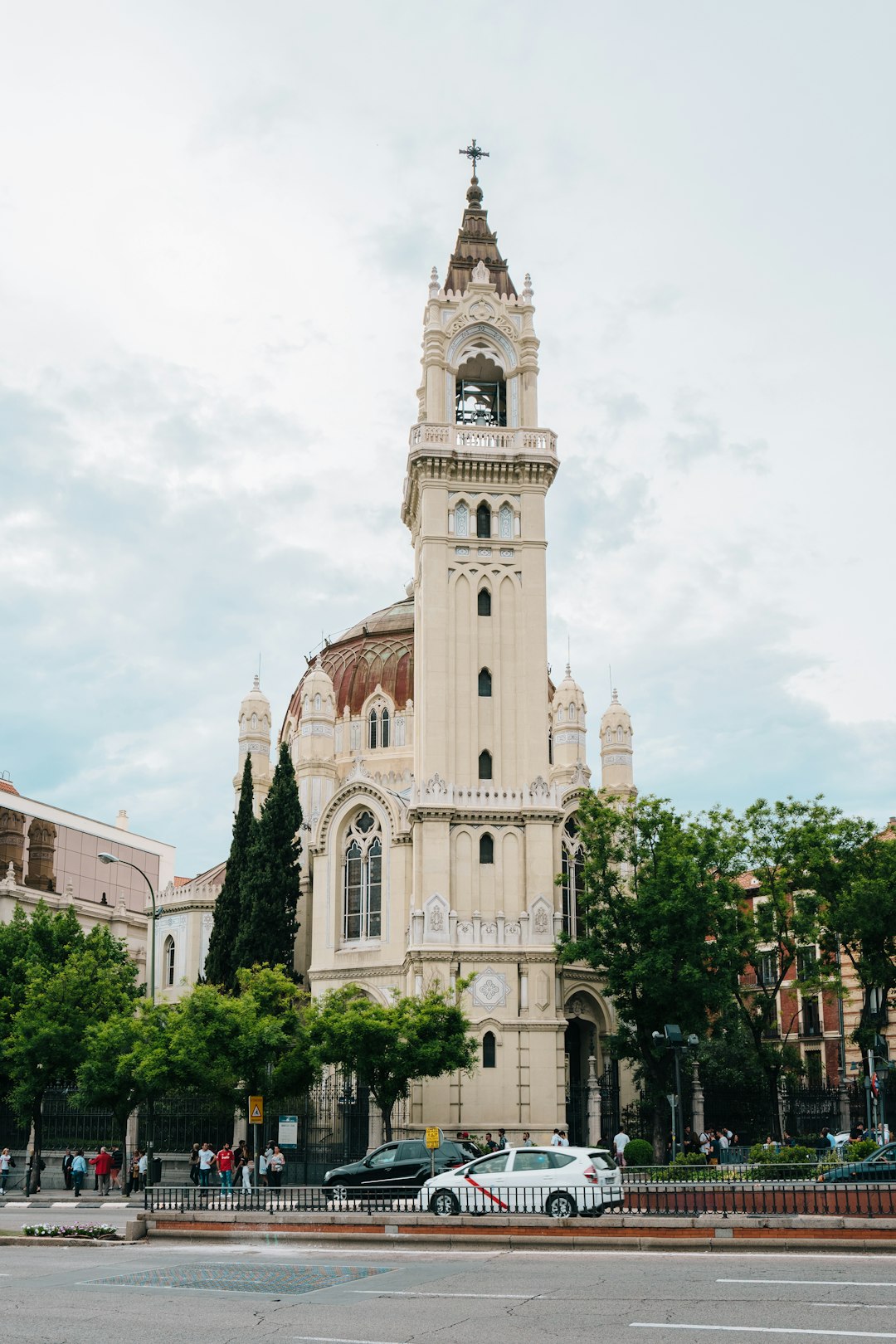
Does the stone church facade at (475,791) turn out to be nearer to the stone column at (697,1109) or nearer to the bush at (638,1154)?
the stone column at (697,1109)

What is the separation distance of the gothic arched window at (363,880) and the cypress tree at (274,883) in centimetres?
210

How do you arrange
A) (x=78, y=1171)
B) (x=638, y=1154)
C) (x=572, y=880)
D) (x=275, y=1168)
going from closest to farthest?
1. (x=275, y=1168)
2. (x=638, y=1154)
3. (x=78, y=1171)
4. (x=572, y=880)

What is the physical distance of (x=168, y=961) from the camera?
67.8 meters

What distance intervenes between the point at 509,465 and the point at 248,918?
20.3 metres

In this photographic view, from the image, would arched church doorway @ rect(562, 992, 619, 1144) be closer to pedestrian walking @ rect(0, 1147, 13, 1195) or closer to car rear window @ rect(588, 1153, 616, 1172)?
pedestrian walking @ rect(0, 1147, 13, 1195)

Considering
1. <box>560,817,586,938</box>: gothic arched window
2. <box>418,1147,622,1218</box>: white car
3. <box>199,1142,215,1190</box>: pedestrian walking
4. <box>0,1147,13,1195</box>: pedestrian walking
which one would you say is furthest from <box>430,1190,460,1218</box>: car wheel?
<box>560,817,586,938</box>: gothic arched window

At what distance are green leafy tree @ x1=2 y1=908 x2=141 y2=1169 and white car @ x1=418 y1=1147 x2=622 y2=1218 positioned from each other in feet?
68.6

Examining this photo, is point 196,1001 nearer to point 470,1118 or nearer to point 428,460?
point 470,1118

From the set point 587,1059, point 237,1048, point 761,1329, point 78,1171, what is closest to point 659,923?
point 587,1059

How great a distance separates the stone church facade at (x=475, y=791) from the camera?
49969 millimetres

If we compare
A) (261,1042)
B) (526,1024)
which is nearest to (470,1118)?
(526,1024)

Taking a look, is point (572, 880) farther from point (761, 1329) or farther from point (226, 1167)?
point (761, 1329)

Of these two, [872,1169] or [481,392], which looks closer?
[872,1169]

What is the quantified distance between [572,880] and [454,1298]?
38.8 metres
